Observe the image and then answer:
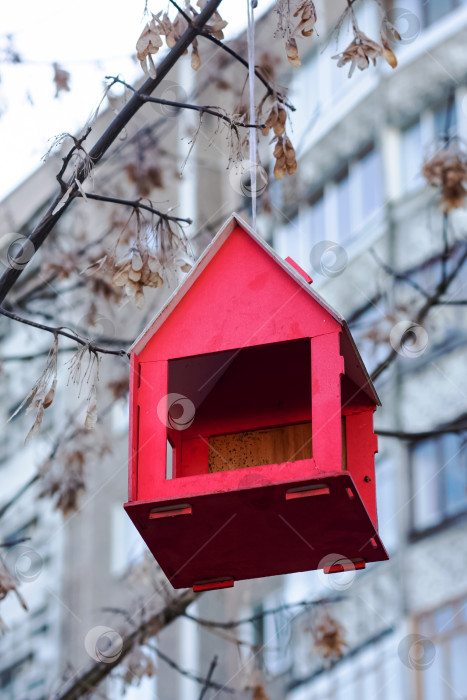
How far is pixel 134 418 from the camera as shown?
4.84m

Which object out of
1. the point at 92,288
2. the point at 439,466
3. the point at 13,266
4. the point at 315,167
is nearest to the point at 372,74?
the point at 315,167

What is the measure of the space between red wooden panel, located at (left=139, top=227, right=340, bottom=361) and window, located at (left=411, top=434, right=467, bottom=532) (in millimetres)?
10656

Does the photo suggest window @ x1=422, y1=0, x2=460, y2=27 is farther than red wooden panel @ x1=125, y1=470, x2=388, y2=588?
Yes

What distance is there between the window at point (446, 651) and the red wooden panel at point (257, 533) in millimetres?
10359

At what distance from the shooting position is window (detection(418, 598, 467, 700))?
584 inches

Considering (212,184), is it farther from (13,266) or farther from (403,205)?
(13,266)

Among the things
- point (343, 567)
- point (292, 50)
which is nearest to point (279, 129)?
point (292, 50)

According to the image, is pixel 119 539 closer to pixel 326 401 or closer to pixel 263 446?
pixel 263 446

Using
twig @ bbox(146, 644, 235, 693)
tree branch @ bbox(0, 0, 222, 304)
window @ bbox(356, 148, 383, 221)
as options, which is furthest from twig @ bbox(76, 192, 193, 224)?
window @ bbox(356, 148, 383, 221)

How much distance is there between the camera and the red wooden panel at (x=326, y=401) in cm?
450

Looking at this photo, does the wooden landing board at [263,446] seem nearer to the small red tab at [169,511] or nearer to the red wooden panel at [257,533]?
the red wooden panel at [257,533]

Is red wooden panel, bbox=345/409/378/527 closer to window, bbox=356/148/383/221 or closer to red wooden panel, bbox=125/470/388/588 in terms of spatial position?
red wooden panel, bbox=125/470/388/588

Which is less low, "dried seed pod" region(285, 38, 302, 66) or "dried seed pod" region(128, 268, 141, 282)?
"dried seed pod" region(285, 38, 302, 66)

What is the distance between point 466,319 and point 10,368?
9.85 metres
